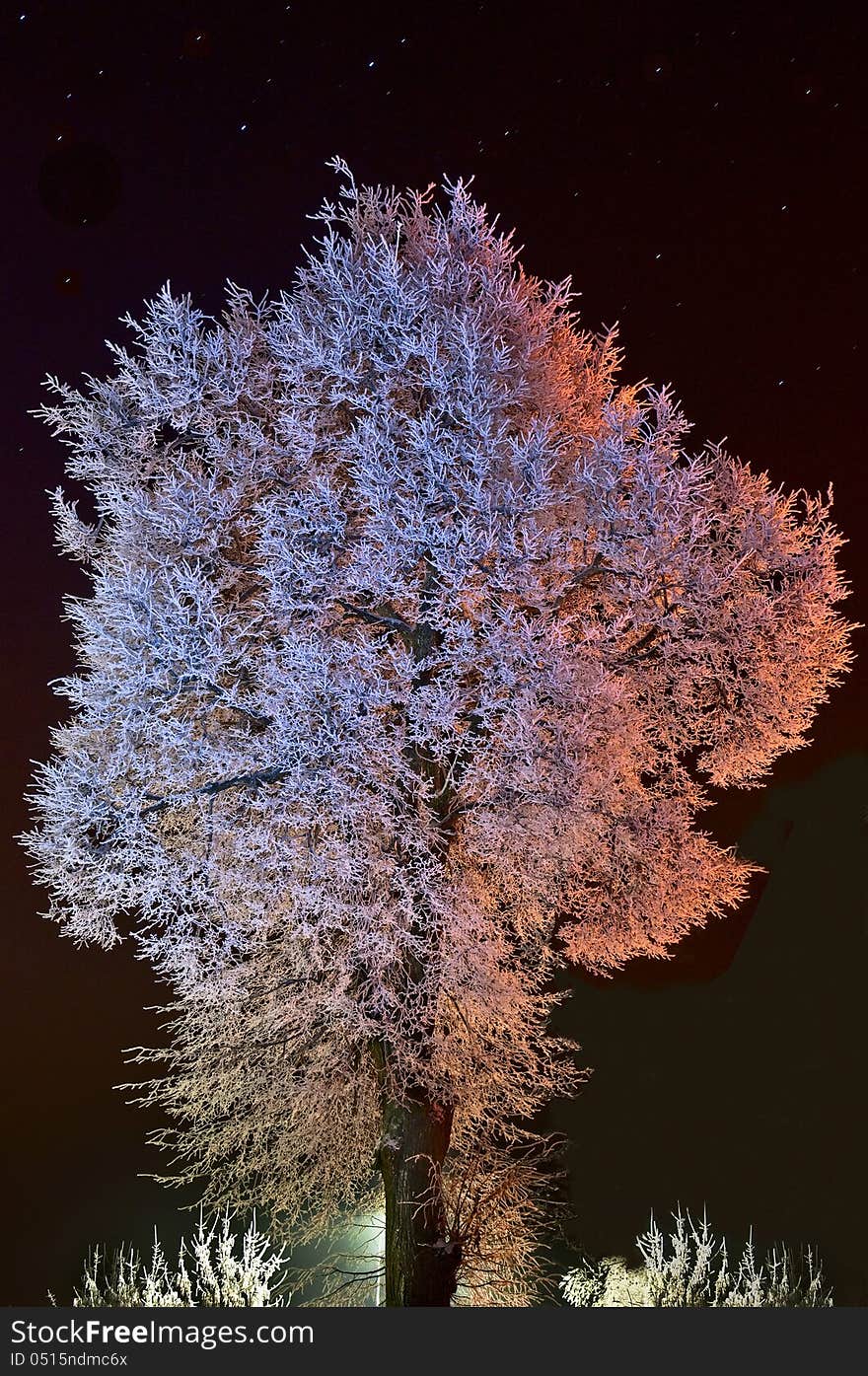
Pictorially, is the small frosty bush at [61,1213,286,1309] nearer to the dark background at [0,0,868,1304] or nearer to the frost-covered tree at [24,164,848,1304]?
the dark background at [0,0,868,1304]

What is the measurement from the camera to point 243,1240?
19.3ft

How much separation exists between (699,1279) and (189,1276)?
273cm

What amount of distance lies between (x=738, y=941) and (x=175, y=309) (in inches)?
182

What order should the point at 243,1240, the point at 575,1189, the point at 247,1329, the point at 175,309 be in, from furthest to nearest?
the point at 575,1189 → the point at 243,1240 → the point at 175,309 → the point at 247,1329

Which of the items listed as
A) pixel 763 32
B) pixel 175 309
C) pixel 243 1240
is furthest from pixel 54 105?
pixel 243 1240

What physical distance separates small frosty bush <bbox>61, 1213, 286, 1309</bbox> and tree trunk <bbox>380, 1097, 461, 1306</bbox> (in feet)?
2.85

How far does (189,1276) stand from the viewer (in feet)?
19.4

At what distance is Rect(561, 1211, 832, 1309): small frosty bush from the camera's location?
19.1 feet

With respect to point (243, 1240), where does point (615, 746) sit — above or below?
above

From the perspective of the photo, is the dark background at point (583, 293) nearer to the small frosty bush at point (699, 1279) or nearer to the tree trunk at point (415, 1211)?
the small frosty bush at point (699, 1279)

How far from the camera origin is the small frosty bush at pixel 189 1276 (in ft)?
18.7

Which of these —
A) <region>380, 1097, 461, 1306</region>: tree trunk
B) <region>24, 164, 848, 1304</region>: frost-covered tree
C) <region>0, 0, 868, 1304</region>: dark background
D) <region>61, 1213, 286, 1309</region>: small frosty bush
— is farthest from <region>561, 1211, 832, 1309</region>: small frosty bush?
<region>61, 1213, 286, 1309</region>: small frosty bush

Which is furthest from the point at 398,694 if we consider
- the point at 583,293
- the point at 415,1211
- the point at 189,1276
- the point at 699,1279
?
the point at 699,1279

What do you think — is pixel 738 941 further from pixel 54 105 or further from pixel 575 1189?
pixel 54 105
